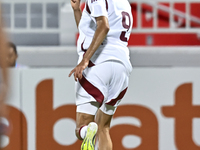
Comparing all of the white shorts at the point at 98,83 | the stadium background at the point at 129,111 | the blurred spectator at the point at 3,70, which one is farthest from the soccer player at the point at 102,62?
the blurred spectator at the point at 3,70

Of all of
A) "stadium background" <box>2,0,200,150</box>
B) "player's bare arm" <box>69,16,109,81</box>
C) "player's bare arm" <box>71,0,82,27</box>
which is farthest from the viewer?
"stadium background" <box>2,0,200,150</box>

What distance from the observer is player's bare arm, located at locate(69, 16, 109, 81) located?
3.38 m

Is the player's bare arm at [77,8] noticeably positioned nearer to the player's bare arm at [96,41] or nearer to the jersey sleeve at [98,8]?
the jersey sleeve at [98,8]

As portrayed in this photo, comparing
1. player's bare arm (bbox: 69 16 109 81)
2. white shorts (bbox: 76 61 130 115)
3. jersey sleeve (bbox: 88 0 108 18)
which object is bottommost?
white shorts (bbox: 76 61 130 115)

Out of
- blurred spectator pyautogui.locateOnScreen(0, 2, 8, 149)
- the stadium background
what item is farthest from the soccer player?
blurred spectator pyautogui.locateOnScreen(0, 2, 8, 149)

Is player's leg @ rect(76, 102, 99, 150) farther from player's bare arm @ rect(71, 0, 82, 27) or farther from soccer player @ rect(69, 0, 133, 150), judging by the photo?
player's bare arm @ rect(71, 0, 82, 27)

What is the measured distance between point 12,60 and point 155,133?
189 centimetres

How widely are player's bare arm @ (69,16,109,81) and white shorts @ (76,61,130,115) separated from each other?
20cm

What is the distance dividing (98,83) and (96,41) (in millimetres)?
361

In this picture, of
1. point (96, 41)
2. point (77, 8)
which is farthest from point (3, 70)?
point (77, 8)

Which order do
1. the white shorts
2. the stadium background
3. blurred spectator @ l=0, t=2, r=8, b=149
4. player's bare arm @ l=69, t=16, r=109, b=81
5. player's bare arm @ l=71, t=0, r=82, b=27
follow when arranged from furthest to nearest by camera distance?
the stadium background, player's bare arm @ l=71, t=0, r=82, b=27, the white shorts, player's bare arm @ l=69, t=16, r=109, b=81, blurred spectator @ l=0, t=2, r=8, b=149

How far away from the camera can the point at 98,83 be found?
11.7 feet

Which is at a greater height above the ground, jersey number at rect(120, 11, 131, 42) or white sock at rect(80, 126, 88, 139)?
jersey number at rect(120, 11, 131, 42)

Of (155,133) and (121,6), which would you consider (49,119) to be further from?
(121,6)
